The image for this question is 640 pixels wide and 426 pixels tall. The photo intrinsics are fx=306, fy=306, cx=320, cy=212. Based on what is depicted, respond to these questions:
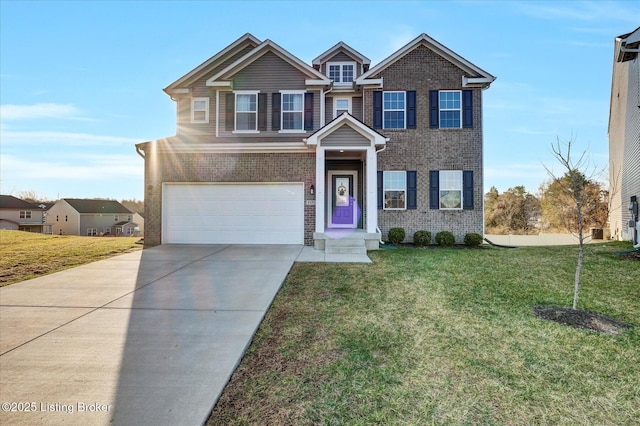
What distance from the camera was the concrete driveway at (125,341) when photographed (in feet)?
8.50

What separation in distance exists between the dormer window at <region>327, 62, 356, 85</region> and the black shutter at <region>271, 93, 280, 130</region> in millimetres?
3094

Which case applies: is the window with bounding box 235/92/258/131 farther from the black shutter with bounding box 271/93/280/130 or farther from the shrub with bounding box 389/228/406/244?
the shrub with bounding box 389/228/406/244

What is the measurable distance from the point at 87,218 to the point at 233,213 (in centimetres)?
4534

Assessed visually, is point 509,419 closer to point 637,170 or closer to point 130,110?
point 637,170

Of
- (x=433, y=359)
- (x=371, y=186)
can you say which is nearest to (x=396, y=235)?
(x=371, y=186)

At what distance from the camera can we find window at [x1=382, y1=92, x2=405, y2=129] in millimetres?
12742

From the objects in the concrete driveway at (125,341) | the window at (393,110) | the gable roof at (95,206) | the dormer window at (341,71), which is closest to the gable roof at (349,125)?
the window at (393,110)

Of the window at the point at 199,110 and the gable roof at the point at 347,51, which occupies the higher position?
the gable roof at the point at 347,51

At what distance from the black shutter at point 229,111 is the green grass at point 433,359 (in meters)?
8.86

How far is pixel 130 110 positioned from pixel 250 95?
6.57m

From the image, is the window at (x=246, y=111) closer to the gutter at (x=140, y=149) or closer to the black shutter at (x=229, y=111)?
the black shutter at (x=229, y=111)

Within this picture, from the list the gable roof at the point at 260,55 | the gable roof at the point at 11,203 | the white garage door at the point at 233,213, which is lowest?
the white garage door at the point at 233,213

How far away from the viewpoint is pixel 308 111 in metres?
12.6

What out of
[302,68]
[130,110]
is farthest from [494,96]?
[130,110]
